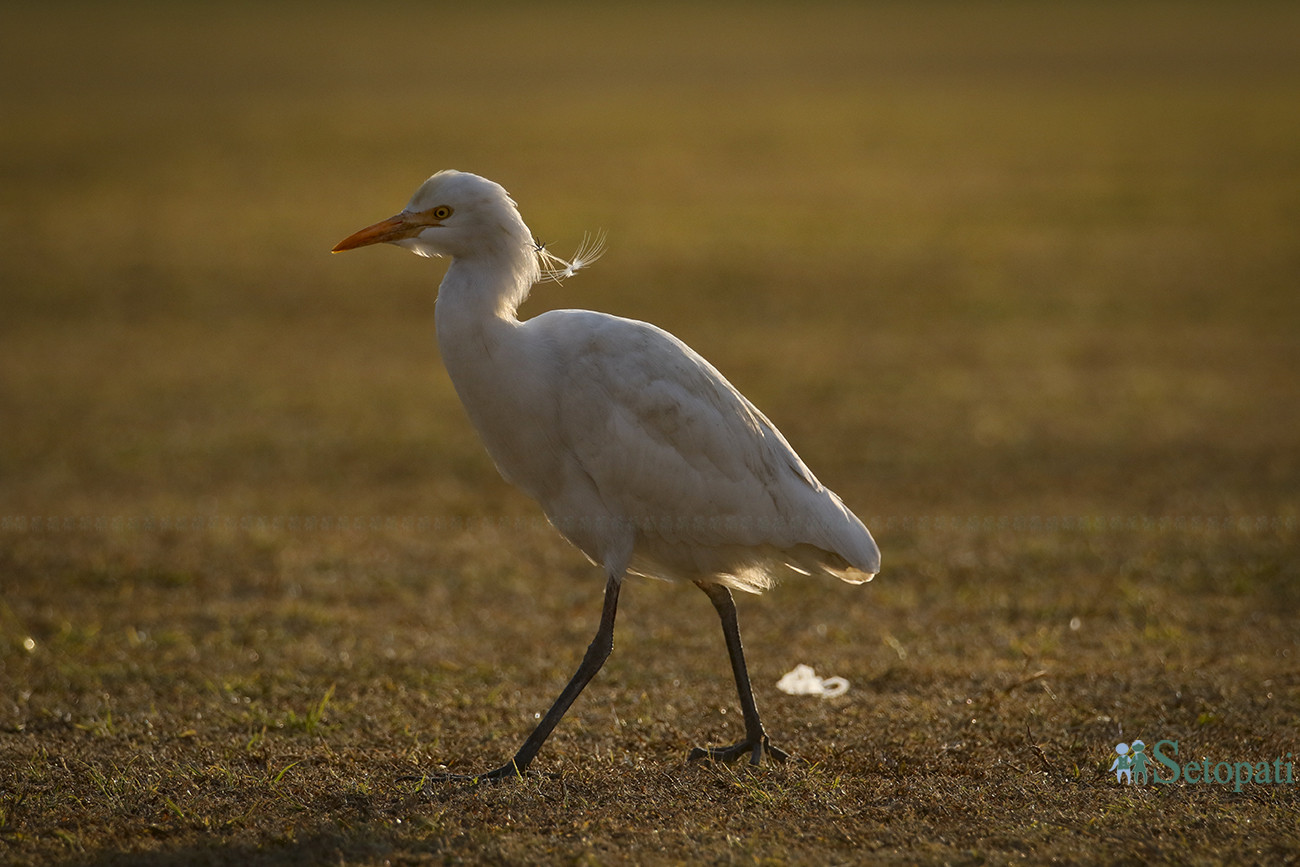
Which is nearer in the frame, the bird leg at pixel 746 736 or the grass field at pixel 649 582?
the grass field at pixel 649 582

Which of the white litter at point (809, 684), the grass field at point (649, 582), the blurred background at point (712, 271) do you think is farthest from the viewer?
the blurred background at point (712, 271)

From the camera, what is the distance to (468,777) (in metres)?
4.34

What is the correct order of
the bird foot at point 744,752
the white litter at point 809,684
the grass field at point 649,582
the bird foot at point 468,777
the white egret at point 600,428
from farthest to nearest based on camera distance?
1. the white litter at point 809,684
2. the bird foot at point 744,752
3. the white egret at point 600,428
4. the bird foot at point 468,777
5. the grass field at point 649,582

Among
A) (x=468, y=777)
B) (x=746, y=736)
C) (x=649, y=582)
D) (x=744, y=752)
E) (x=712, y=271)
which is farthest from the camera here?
(x=712, y=271)

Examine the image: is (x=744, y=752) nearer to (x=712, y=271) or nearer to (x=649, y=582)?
(x=649, y=582)

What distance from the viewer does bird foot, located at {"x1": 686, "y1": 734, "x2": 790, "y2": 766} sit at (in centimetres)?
460

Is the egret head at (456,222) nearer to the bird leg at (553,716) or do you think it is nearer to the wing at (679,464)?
the wing at (679,464)

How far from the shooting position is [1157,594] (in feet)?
21.7

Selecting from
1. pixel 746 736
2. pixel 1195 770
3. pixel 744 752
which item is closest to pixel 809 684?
pixel 746 736

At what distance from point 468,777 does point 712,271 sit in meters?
12.1

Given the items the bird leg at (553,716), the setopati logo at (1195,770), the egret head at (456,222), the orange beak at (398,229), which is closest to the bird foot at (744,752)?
the bird leg at (553,716)

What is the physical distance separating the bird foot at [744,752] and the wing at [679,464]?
0.61 meters

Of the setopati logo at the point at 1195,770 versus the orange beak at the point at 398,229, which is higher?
the orange beak at the point at 398,229

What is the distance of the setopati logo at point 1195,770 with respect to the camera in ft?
14.2
